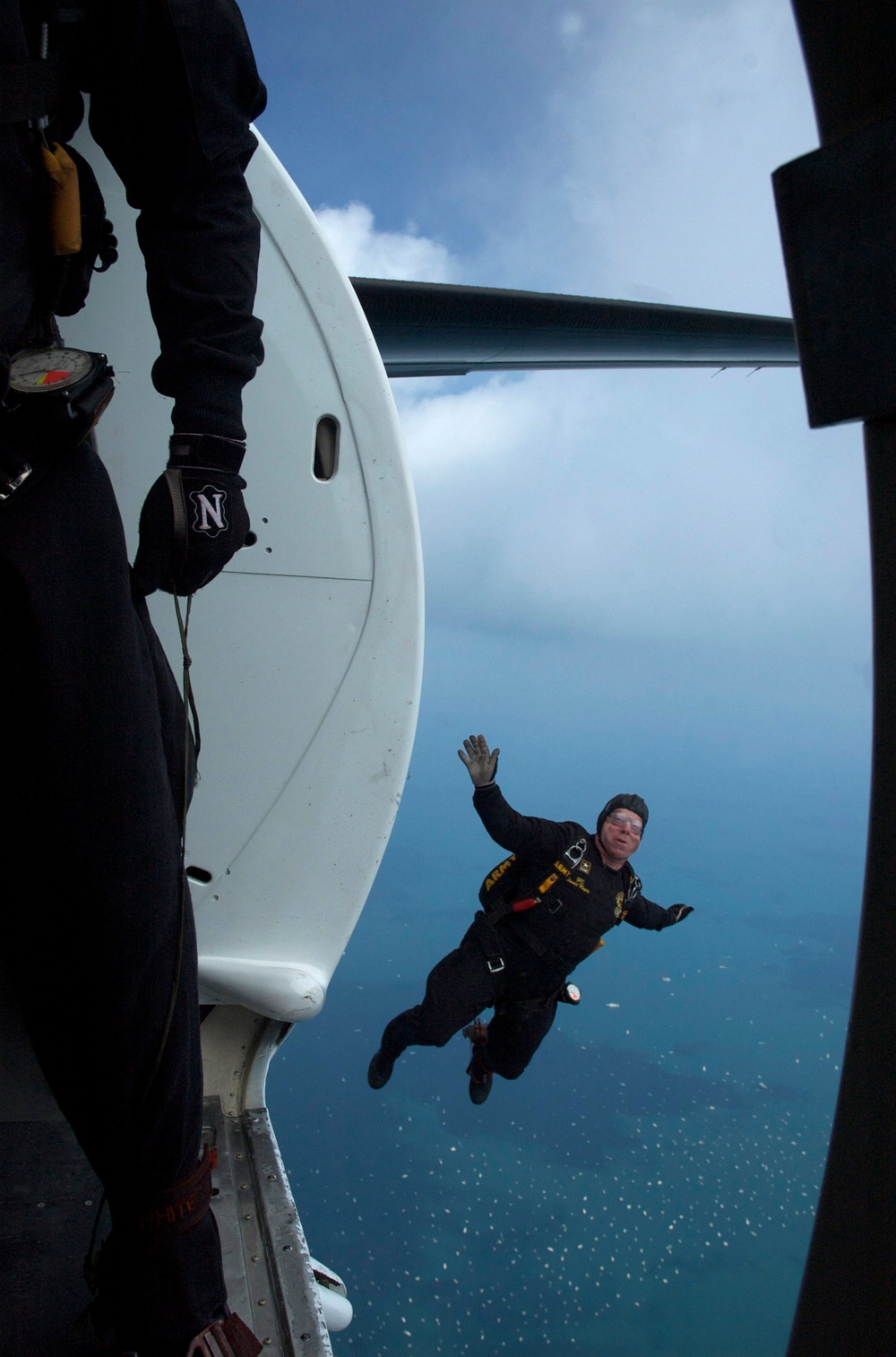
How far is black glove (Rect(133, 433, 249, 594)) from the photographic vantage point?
0.94m

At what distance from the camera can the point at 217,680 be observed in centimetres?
153

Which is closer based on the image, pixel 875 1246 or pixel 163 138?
pixel 875 1246

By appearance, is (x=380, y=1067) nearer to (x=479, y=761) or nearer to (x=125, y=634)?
(x=479, y=761)

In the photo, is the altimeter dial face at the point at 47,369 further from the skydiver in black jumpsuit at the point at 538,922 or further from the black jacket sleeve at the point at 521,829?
the skydiver in black jumpsuit at the point at 538,922

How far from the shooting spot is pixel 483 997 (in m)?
3.46

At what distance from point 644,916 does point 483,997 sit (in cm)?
78

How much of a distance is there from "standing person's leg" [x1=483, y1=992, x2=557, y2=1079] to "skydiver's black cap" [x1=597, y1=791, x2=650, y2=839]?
0.79 m

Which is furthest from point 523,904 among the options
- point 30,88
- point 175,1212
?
point 30,88

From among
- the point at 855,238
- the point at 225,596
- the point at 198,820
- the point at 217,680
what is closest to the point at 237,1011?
the point at 198,820

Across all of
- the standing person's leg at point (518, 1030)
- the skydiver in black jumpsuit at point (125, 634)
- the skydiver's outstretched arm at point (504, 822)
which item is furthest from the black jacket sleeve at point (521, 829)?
the skydiver in black jumpsuit at point (125, 634)

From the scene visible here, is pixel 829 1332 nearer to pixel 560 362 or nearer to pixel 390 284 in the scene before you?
pixel 390 284

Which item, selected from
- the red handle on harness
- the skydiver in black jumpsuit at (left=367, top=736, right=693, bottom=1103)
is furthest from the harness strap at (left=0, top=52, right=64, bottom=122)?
the red handle on harness

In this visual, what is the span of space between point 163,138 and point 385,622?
0.81m

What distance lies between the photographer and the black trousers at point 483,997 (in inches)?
136
